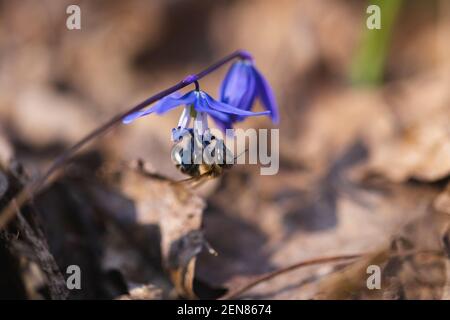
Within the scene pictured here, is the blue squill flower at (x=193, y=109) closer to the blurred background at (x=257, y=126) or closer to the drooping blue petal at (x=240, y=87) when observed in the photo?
the drooping blue petal at (x=240, y=87)

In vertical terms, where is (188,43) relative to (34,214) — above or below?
above

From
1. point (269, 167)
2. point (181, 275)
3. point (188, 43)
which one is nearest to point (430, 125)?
point (269, 167)

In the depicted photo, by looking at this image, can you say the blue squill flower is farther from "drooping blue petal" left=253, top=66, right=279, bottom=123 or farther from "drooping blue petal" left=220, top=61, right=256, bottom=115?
"drooping blue petal" left=253, top=66, right=279, bottom=123

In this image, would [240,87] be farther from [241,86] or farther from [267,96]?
[267,96]

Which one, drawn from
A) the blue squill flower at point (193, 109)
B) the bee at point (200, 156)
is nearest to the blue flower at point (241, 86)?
the blue squill flower at point (193, 109)

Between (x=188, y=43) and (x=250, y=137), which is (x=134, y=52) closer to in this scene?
(x=188, y=43)
